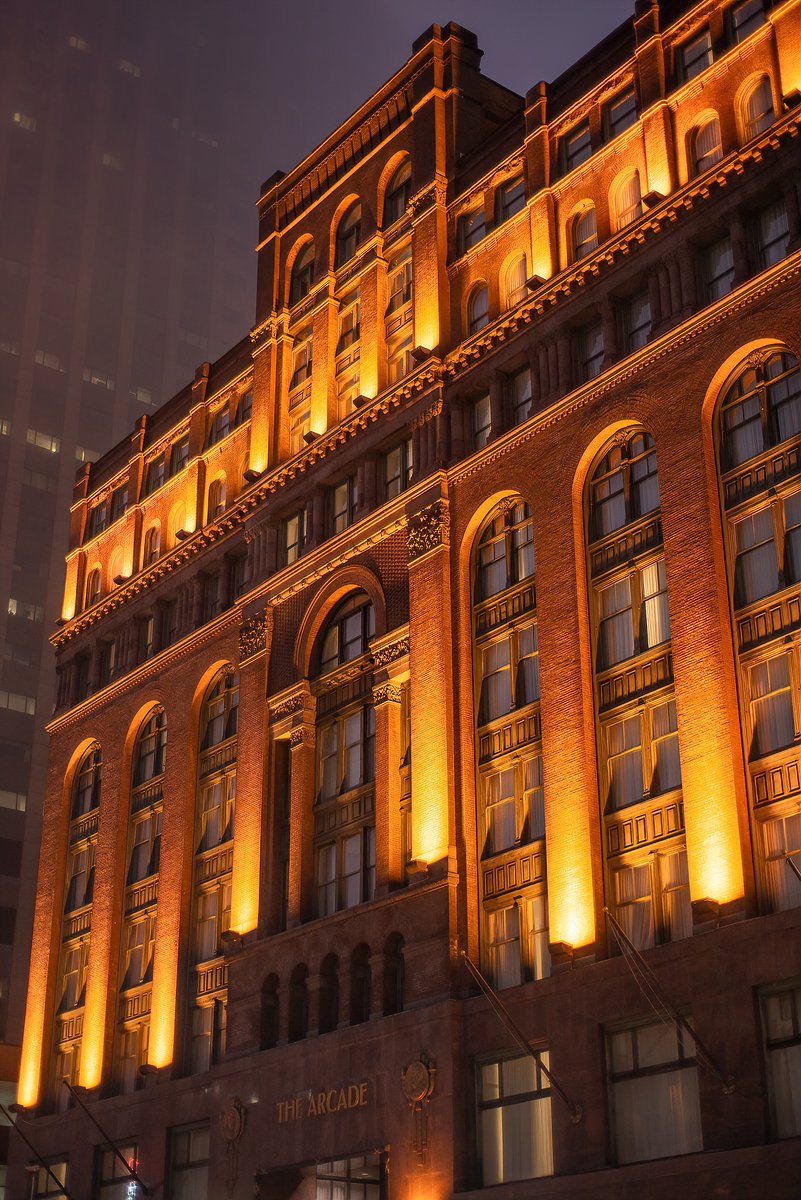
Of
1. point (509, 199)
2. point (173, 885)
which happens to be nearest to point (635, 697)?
point (509, 199)

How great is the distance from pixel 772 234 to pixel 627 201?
6006mm

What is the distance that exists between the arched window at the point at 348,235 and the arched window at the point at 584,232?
11.7 metres

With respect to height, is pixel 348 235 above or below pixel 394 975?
above

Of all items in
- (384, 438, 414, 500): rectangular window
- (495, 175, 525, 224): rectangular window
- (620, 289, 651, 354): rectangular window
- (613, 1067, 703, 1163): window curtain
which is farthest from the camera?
(384, 438, 414, 500): rectangular window

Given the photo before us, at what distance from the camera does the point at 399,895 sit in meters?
41.4

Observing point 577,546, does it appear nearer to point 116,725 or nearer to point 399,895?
point 399,895

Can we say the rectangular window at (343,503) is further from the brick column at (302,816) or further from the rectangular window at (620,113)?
the rectangular window at (620,113)

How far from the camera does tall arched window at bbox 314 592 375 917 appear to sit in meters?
45.2

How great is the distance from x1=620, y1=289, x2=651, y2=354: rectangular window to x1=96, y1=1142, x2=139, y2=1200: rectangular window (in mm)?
29582

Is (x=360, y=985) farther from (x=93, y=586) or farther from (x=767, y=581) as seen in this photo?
(x=93, y=586)

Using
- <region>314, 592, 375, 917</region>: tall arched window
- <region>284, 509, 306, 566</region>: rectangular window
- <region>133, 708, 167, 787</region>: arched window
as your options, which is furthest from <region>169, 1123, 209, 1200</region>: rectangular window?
<region>284, 509, 306, 566</region>: rectangular window

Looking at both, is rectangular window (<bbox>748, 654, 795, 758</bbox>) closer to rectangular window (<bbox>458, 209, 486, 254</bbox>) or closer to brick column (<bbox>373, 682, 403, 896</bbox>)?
brick column (<bbox>373, 682, 403, 896</bbox>)

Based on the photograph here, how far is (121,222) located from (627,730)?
105 meters

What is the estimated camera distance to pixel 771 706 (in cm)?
3453
